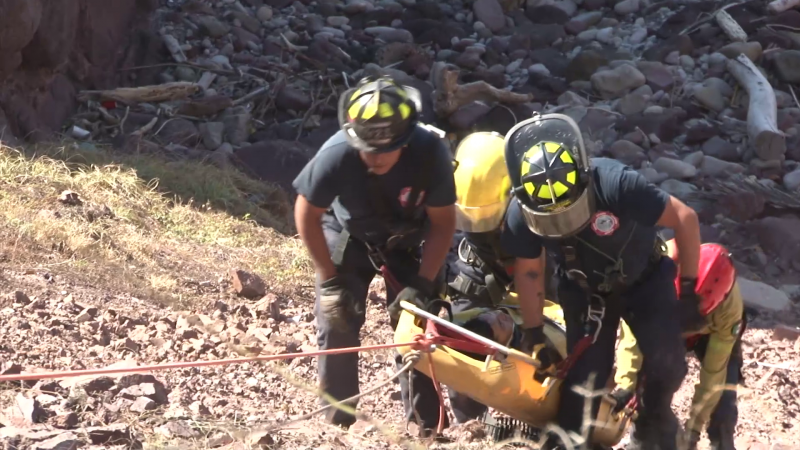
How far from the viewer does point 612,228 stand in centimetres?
439

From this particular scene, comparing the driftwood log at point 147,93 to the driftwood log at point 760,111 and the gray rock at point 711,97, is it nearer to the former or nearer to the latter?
the gray rock at point 711,97

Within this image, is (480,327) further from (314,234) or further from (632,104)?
(632,104)

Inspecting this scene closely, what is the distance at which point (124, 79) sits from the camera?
476 inches

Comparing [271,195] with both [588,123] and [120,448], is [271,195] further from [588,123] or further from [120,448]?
[120,448]

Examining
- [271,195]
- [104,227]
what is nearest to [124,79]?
[271,195]

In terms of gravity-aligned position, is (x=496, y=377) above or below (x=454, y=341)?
below

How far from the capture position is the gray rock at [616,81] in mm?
12242

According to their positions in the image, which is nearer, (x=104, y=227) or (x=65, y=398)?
(x=65, y=398)

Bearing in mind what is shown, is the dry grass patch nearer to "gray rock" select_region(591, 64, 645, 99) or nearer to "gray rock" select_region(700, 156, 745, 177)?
"gray rock" select_region(700, 156, 745, 177)

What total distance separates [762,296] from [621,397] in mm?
4197

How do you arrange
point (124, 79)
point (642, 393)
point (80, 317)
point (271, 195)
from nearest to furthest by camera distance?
point (642, 393)
point (80, 317)
point (271, 195)
point (124, 79)

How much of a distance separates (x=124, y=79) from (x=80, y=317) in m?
6.53

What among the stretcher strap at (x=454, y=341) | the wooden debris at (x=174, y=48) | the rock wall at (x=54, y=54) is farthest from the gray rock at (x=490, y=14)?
the stretcher strap at (x=454, y=341)

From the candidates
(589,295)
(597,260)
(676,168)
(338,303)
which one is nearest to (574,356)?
(589,295)
